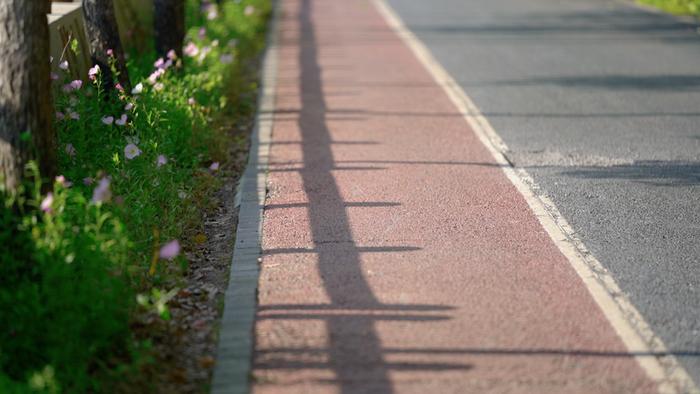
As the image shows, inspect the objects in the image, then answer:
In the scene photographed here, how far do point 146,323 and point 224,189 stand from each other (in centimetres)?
353

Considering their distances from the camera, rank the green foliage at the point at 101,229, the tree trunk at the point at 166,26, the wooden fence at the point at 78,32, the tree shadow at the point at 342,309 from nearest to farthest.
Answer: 1. the green foliage at the point at 101,229
2. the tree shadow at the point at 342,309
3. the wooden fence at the point at 78,32
4. the tree trunk at the point at 166,26

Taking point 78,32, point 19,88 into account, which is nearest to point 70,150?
point 19,88

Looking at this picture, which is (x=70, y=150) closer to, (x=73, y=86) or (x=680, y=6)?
(x=73, y=86)

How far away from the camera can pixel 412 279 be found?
22.2 ft

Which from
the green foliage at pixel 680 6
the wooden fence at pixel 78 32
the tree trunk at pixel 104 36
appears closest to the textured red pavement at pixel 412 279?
the tree trunk at pixel 104 36

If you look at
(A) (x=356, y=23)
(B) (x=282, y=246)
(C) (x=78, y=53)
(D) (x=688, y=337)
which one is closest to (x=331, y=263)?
(B) (x=282, y=246)

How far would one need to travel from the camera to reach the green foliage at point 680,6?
2183 cm

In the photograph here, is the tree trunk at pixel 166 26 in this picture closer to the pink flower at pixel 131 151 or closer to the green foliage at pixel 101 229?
the green foliage at pixel 101 229

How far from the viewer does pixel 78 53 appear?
10.4 metres

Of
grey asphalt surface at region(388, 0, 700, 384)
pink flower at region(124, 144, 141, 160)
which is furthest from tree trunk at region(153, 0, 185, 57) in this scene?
pink flower at region(124, 144, 141, 160)

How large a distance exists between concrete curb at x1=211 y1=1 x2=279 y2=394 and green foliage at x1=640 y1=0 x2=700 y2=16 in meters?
13.2

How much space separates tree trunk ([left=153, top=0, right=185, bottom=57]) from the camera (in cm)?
1280

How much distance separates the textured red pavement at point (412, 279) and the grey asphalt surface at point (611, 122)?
45cm

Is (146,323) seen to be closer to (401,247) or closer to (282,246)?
(282,246)
